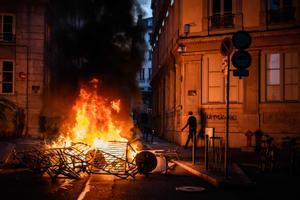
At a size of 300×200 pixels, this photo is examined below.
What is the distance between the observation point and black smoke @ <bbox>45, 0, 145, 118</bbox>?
22.4 metres

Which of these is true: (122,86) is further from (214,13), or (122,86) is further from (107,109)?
(214,13)

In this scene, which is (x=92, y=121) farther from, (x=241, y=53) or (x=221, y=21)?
(x=241, y=53)

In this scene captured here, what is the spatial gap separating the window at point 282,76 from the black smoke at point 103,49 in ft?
23.0

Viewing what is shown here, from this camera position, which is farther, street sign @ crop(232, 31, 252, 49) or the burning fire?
the burning fire

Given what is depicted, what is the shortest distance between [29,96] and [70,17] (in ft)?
17.8

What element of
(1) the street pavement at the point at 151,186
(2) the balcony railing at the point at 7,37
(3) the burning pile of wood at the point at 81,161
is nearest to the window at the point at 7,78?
(2) the balcony railing at the point at 7,37

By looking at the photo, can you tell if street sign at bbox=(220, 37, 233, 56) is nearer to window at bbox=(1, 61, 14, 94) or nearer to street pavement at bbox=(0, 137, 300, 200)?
street pavement at bbox=(0, 137, 300, 200)

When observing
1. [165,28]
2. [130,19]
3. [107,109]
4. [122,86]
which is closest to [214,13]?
[130,19]

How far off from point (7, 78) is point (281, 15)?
52.5 feet

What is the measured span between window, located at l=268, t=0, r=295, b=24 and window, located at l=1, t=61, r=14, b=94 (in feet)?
49.8

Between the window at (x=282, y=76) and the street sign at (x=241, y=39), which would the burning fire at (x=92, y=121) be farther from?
the window at (x=282, y=76)

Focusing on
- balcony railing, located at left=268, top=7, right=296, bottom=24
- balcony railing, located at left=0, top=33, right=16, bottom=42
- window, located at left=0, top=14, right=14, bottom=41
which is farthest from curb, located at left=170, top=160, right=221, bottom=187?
window, located at left=0, top=14, right=14, bottom=41

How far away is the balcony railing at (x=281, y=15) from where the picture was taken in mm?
22453

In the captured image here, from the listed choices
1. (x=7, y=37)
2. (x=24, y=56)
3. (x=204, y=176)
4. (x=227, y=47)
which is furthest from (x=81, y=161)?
(x=7, y=37)
